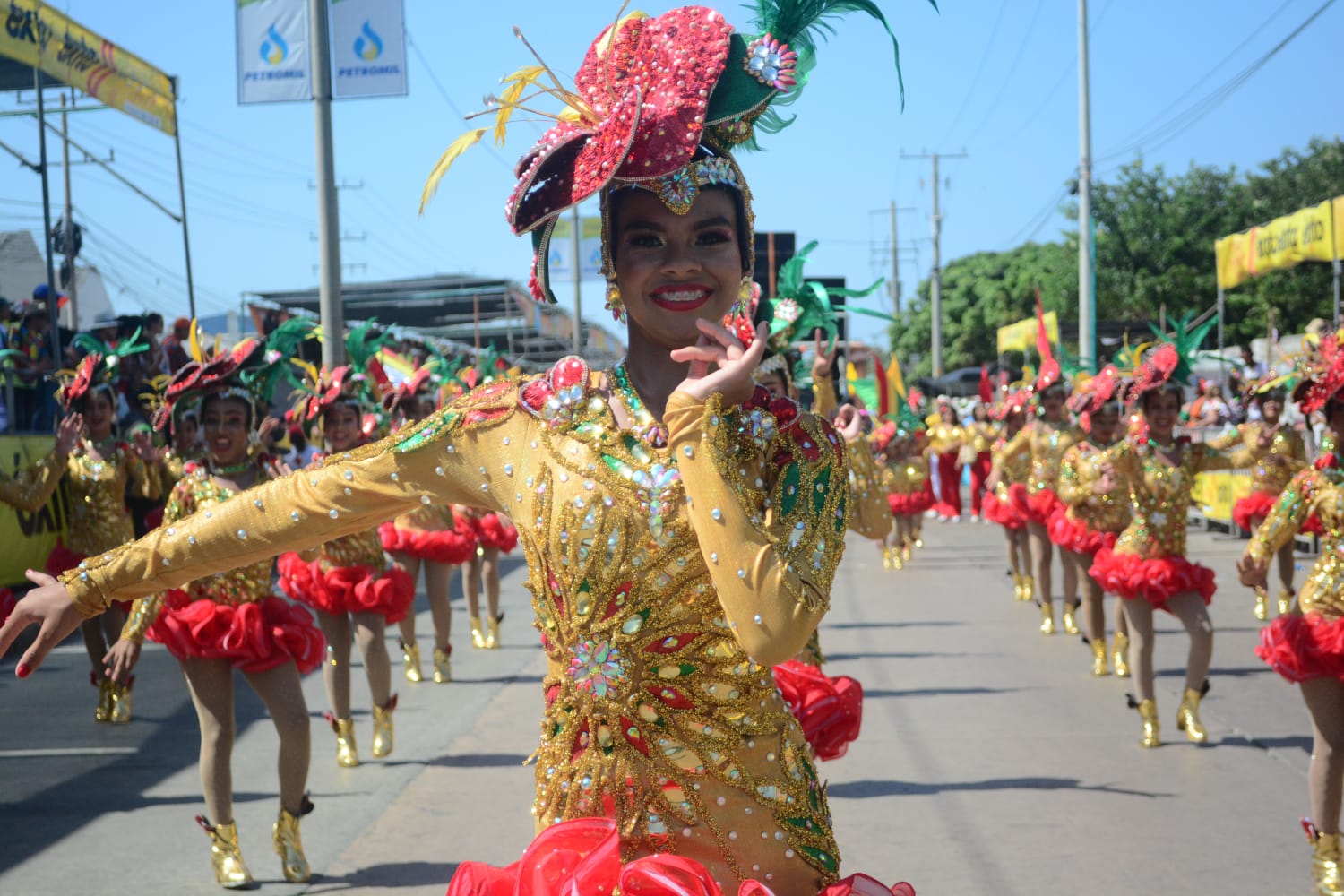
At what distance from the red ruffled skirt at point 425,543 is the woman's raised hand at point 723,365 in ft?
27.4

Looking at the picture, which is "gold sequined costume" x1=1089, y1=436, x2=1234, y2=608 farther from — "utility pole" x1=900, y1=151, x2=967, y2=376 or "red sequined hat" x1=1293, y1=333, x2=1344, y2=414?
"utility pole" x1=900, y1=151, x2=967, y2=376

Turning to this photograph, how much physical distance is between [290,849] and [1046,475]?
8.03m

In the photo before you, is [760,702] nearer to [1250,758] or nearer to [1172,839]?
[1172,839]

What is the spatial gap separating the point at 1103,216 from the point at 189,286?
33966 mm

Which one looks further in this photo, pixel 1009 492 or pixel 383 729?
pixel 1009 492

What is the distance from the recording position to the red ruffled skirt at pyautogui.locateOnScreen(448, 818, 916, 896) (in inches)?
85.0

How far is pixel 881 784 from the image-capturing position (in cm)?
738

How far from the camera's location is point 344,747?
7.97 metres

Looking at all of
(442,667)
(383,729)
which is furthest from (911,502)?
(383,729)

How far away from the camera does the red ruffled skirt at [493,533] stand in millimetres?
11672

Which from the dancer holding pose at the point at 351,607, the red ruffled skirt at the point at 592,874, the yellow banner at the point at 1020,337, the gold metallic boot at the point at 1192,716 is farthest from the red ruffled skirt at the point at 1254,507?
the yellow banner at the point at 1020,337

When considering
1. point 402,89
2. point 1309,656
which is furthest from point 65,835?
point 402,89

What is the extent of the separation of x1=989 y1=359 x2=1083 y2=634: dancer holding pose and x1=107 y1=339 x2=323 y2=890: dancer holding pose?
6.76 meters

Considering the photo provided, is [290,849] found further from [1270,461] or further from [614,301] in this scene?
[1270,461]
